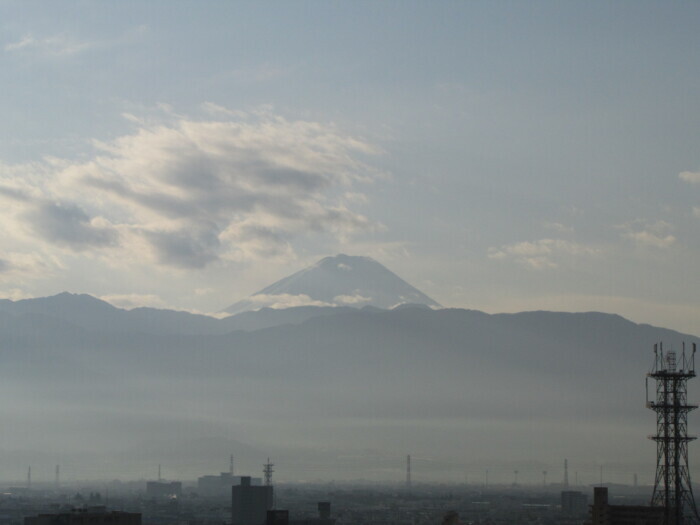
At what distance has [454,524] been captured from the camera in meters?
101

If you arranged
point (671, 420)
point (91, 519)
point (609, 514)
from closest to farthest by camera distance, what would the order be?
1. point (671, 420)
2. point (91, 519)
3. point (609, 514)

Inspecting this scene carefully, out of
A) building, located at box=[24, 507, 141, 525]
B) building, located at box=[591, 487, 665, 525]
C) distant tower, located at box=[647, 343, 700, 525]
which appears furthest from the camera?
building, located at box=[591, 487, 665, 525]

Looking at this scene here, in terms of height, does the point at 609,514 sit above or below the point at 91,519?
above

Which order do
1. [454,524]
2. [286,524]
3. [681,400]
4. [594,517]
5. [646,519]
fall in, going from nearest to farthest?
1. [681,400]
2. [454,524]
3. [646,519]
4. [594,517]
5. [286,524]

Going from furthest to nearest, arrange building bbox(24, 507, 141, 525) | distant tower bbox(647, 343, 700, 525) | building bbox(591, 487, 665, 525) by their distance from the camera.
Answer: building bbox(591, 487, 665, 525) → building bbox(24, 507, 141, 525) → distant tower bbox(647, 343, 700, 525)

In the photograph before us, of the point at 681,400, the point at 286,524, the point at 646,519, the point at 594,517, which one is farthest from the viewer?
the point at 286,524

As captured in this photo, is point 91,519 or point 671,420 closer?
point 671,420

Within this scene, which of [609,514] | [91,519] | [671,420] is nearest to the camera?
[671,420]

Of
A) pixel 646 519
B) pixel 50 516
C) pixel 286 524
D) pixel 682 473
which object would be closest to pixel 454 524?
pixel 646 519

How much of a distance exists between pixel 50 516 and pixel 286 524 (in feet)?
141

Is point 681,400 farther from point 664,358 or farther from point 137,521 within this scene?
point 137,521

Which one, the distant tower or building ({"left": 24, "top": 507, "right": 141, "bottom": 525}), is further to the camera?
building ({"left": 24, "top": 507, "right": 141, "bottom": 525})

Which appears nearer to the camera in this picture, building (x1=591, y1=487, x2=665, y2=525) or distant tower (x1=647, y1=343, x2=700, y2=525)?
distant tower (x1=647, y1=343, x2=700, y2=525)

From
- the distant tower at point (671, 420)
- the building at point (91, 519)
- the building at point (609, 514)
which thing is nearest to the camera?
the distant tower at point (671, 420)
